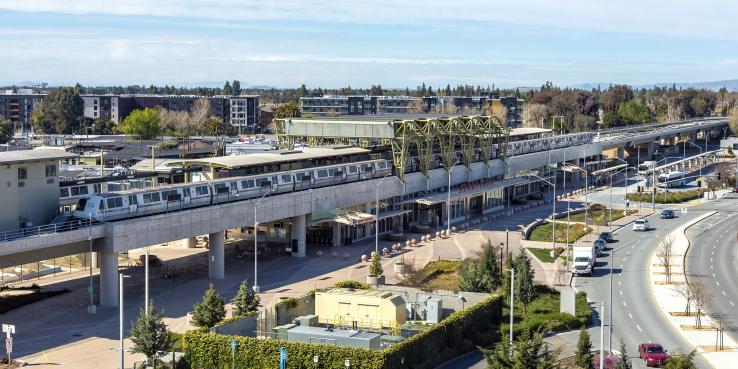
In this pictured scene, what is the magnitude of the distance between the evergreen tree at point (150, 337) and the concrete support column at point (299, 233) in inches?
1254

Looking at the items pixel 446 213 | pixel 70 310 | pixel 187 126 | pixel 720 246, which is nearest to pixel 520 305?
pixel 70 310

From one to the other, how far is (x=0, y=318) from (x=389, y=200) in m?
41.4

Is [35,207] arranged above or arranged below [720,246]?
above

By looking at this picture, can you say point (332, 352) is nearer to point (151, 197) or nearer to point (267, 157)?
point (151, 197)

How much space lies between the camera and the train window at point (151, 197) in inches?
2415

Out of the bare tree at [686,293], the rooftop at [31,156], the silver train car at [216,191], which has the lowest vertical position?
the bare tree at [686,293]

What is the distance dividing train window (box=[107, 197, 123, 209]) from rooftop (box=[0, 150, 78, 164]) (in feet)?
11.0

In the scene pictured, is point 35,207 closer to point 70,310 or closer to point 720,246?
point 70,310

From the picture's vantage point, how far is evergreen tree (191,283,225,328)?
156 feet

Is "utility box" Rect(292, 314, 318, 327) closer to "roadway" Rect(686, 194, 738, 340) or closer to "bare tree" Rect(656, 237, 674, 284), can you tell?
"roadway" Rect(686, 194, 738, 340)

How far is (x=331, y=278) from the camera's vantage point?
65.8m

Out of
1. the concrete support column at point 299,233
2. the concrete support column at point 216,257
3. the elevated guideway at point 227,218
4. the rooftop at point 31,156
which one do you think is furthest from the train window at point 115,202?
the concrete support column at point 299,233

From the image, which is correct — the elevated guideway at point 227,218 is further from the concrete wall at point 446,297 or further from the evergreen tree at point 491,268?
the evergreen tree at point 491,268

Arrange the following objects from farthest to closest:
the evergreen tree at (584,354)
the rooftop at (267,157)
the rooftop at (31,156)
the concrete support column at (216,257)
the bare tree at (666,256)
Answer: the rooftop at (267,157) → the bare tree at (666,256) → the concrete support column at (216,257) → the rooftop at (31,156) → the evergreen tree at (584,354)
